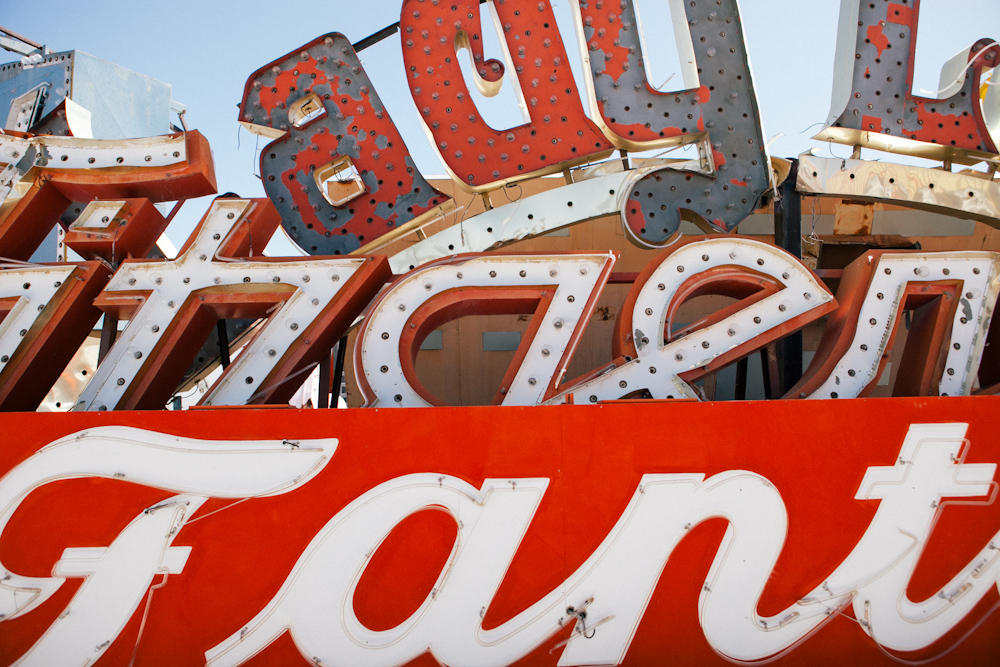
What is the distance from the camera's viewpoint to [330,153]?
5688 mm

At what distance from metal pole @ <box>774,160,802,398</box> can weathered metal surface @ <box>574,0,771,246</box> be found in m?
0.60

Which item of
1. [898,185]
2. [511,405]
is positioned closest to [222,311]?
[511,405]

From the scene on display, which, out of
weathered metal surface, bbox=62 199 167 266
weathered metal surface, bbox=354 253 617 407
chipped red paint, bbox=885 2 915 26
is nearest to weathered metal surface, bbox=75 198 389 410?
weathered metal surface, bbox=354 253 617 407

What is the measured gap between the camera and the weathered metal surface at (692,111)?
5496 mm

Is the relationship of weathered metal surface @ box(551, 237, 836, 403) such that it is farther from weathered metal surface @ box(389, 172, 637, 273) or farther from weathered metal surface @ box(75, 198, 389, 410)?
weathered metal surface @ box(75, 198, 389, 410)

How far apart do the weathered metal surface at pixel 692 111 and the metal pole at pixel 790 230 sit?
1.97ft

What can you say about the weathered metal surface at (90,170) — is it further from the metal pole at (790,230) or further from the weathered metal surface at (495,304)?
the metal pole at (790,230)

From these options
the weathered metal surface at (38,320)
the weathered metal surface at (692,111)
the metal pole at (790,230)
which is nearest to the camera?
the weathered metal surface at (38,320)

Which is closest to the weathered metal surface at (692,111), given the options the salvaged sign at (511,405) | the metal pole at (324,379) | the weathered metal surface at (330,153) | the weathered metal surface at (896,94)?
the salvaged sign at (511,405)

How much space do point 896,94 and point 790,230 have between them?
56.1 inches

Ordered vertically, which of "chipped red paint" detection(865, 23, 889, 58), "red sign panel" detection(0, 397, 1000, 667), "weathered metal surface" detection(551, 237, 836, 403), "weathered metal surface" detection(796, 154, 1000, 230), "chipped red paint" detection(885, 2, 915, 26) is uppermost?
"chipped red paint" detection(885, 2, 915, 26)

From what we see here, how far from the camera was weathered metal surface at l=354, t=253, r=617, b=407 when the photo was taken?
4.34m

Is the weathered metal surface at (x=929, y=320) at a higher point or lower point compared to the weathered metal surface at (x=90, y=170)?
lower

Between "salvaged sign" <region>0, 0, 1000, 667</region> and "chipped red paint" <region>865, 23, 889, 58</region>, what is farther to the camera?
"chipped red paint" <region>865, 23, 889, 58</region>
